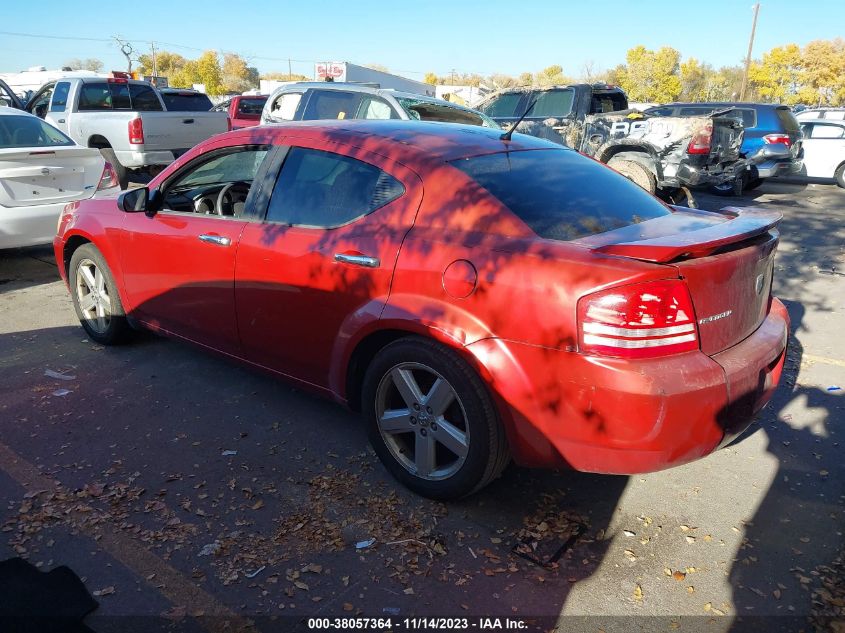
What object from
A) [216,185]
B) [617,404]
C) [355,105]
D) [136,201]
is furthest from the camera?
[355,105]

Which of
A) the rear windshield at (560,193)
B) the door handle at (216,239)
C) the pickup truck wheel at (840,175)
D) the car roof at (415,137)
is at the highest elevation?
the car roof at (415,137)

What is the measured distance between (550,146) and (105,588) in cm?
320

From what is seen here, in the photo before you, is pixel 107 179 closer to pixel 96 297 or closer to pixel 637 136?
pixel 96 297

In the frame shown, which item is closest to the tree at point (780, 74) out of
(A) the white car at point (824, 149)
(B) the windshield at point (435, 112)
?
(A) the white car at point (824, 149)

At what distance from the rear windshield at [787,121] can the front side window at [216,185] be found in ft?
43.6

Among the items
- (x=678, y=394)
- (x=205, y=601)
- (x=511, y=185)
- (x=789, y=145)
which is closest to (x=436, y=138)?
(x=511, y=185)

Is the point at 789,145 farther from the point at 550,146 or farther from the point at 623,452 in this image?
the point at 623,452

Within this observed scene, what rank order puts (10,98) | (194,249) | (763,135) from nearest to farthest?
(194,249) < (10,98) < (763,135)

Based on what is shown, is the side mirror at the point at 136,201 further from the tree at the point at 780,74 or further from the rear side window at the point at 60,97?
the tree at the point at 780,74

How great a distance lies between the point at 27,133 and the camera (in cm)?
775

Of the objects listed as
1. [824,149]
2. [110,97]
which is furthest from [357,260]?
[824,149]

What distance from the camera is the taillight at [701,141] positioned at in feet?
37.0

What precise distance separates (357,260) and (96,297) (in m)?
2.82

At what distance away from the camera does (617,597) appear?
2670 millimetres
